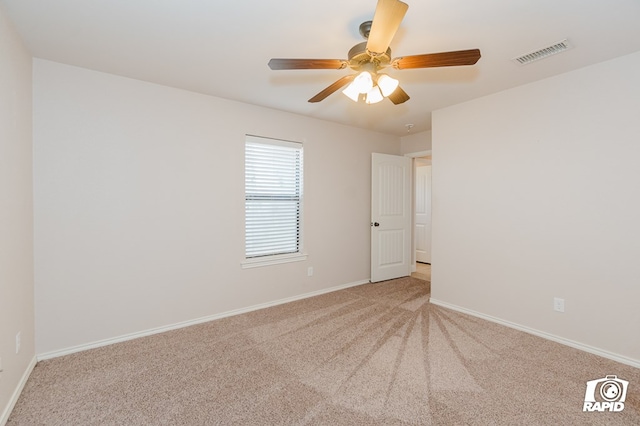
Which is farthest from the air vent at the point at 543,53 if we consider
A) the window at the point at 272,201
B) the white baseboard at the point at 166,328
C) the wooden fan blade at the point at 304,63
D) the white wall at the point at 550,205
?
the white baseboard at the point at 166,328

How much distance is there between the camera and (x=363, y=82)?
183cm

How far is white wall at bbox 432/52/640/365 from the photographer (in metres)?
2.44

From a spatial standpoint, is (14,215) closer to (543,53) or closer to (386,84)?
(386,84)

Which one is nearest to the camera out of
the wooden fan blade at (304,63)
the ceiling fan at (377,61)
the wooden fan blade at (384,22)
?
the wooden fan blade at (384,22)

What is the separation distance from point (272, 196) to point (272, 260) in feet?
2.61

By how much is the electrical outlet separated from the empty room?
7 centimetres

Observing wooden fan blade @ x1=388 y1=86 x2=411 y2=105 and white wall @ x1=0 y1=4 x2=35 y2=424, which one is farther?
wooden fan blade @ x1=388 y1=86 x2=411 y2=105

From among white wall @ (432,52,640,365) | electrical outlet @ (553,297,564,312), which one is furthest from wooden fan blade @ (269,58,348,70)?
electrical outlet @ (553,297,564,312)

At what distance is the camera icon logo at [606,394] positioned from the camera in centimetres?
191

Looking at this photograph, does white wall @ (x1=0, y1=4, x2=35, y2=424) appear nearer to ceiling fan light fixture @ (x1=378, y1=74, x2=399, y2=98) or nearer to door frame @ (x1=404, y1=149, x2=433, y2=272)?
ceiling fan light fixture @ (x1=378, y1=74, x2=399, y2=98)

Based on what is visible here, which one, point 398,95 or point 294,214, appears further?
point 294,214

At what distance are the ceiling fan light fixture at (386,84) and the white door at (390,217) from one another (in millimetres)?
2751

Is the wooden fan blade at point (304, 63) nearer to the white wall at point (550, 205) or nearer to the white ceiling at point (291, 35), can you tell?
the white ceiling at point (291, 35)

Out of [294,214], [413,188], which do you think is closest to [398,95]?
[294,214]
